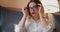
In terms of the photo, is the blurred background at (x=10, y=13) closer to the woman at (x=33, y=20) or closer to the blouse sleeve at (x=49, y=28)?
the woman at (x=33, y=20)

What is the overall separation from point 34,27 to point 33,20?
0.07 meters

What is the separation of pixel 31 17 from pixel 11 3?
1.01ft

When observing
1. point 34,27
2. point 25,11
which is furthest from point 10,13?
point 34,27

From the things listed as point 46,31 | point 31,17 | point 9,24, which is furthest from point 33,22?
point 9,24

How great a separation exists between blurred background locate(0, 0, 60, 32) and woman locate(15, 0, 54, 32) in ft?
0.17

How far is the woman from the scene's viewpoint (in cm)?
130

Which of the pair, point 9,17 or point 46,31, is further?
point 9,17

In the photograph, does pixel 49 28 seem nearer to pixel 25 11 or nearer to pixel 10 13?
pixel 25 11

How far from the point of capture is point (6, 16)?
1.50m

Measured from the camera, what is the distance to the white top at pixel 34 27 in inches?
50.1

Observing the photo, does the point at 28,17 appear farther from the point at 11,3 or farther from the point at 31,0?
the point at 11,3

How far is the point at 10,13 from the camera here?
57.7 inches

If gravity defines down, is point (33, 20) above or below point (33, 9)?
below

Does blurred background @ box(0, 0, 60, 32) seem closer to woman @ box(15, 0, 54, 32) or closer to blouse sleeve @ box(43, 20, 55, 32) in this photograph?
woman @ box(15, 0, 54, 32)
